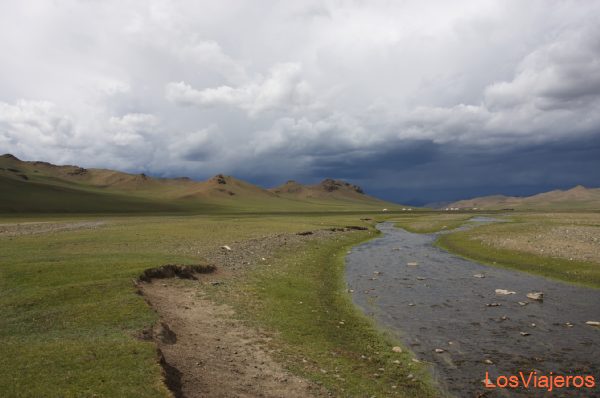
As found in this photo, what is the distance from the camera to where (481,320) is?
23.6 meters

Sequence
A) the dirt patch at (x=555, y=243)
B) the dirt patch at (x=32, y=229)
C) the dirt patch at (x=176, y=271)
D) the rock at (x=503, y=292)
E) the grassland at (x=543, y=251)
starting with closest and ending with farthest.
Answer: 1. the rock at (x=503, y=292)
2. the dirt patch at (x=176, y=271)
3. the grassland at (x=543, y=251)
4. the dirt patch at (x=555, y=243)
5. the dirt patch at (x=32, y=229)

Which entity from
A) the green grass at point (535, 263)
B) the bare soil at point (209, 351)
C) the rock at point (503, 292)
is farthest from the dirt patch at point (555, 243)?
the bare soil at point (209, 351)

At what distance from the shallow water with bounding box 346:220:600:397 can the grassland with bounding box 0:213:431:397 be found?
6.30ft

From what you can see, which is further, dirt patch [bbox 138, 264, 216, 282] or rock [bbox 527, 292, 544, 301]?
dirt patch [bbox 138, 264, 216, 282]

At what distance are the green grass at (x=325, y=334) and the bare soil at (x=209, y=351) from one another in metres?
1.06

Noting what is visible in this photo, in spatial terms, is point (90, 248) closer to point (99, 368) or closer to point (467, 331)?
point (99, 368)

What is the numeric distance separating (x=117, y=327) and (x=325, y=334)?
34.3 ft

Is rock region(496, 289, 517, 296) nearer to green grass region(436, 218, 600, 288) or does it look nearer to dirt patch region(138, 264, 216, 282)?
green grass region(436, 218, 600, 288)

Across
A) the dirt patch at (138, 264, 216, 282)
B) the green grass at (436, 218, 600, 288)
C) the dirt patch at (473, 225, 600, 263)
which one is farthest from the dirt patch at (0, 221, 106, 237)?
the dirt patch at (473, 225, 600, 263)

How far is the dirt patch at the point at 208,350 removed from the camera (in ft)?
47.6

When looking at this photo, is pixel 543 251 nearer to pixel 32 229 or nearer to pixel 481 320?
pixel 481 320

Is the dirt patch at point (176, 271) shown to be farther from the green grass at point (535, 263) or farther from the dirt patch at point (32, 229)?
the dirt patch at point (32, 229)

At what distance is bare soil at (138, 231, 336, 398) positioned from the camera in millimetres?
14508

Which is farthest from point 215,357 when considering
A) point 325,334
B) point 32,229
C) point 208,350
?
point 32,229
